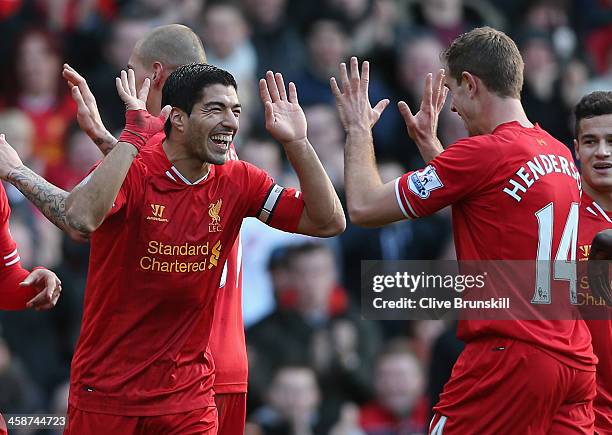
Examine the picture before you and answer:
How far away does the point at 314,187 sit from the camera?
6215 millimetres

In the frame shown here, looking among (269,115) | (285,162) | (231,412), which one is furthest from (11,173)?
(285,162)

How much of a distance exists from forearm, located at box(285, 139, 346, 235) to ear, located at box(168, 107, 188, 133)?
0.54 meters

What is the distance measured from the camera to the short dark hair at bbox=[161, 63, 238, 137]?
620 centimetres

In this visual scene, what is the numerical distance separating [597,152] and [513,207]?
123 centimetres

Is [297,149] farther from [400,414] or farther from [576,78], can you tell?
[576,78]

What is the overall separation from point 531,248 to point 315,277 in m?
4.79

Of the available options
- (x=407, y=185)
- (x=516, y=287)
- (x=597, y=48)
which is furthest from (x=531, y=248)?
(x=597, y=48)

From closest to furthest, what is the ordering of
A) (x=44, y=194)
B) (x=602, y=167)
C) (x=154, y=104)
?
(x=44, y=194) → (x=602, y=167) → (x=154, y=104)

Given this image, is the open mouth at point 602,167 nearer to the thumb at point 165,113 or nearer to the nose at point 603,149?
the nose at point 603,149

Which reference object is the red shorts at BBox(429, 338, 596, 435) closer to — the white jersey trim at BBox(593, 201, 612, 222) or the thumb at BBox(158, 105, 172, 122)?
Result: the white jersey trim at BBox(593, 201, 612, 222)

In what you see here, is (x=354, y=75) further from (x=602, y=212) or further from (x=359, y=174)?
(x=602, y=212)

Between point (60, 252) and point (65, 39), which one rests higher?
point (65, 39)

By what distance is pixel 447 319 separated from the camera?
429 inches

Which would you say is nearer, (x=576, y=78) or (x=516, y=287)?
(x=516, y=287)
